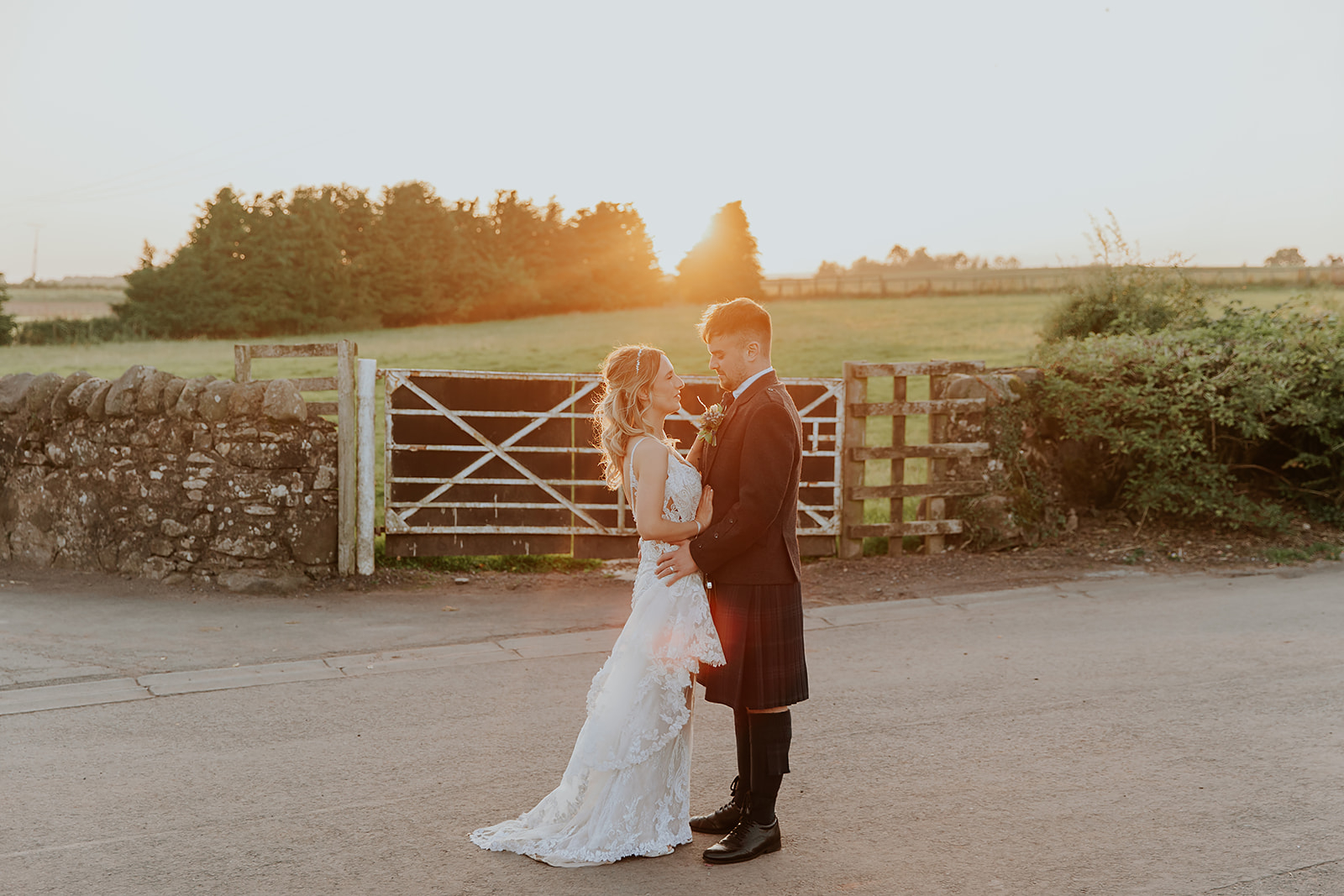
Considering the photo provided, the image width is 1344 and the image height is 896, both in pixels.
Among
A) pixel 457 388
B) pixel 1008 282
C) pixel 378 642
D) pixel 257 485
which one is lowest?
pixel 378 642

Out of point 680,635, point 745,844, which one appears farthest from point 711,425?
point 745,844

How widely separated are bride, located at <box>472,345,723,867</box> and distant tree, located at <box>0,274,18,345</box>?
49125 millimetres

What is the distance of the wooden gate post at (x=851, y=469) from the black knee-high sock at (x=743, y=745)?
20.9 feet

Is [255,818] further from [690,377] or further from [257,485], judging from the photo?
[690,377]

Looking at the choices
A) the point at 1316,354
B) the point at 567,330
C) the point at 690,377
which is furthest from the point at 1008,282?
the point at 690,377

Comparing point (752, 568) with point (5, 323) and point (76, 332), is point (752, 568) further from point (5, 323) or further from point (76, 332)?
point (76, 332)

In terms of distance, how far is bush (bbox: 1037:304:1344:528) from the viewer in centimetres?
1102

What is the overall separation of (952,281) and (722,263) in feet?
47.6

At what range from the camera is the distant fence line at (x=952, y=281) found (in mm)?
45312

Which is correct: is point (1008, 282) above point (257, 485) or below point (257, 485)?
above

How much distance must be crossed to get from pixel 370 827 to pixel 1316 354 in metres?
11.1

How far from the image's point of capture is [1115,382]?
11328mm

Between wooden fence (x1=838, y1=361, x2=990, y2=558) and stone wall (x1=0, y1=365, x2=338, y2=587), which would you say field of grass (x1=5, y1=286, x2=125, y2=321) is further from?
wooden fence (x1=838, y1=361, x2=990, y2=558)

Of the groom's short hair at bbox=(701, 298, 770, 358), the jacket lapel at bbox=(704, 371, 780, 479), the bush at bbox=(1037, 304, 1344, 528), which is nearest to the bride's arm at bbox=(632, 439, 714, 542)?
the jacket lapel at bbox=(704, 371, 780, 479)
